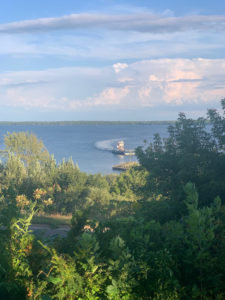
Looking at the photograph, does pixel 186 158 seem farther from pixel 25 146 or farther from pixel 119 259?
pixel 25 146

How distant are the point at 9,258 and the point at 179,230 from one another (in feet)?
7.00

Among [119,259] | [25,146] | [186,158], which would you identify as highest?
[186,158]

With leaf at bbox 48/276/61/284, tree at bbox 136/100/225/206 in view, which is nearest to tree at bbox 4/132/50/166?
tree at bbox 136/100/225/206

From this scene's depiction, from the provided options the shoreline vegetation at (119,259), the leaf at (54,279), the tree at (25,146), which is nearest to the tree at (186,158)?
the shoreline vegetation at (119,259)

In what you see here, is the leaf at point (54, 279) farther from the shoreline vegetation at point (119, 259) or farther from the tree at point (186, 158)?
the tree at point (186, 158)

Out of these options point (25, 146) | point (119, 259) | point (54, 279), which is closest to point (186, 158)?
point (119, 259)

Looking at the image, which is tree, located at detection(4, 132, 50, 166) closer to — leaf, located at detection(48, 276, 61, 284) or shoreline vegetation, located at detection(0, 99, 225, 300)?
shoreline vegetation, located at detection(0, 99, 225, 300)

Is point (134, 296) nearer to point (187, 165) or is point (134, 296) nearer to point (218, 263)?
point (218, 263)

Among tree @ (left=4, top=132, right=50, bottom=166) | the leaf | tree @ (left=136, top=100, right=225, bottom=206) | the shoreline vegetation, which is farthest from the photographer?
tree @ (left=4, top=132, right=50, bottom=166)

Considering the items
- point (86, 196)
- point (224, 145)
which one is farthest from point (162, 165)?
point (86, 196)

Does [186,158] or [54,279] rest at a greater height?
[186,158]

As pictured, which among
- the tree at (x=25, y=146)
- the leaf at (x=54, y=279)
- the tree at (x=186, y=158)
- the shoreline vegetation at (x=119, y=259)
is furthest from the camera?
the tree at (x=25, y=146)

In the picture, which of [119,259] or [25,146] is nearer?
[119,259]

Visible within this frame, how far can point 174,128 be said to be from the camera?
1392 cm
